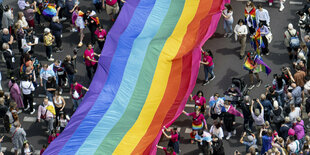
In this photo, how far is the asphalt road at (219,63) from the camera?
30750 millimetres

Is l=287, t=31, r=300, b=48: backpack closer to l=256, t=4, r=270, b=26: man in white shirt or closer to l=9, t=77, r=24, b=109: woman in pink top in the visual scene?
l=256, t=4, r=270, b=26: man in white shirt

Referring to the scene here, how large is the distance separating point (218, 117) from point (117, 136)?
4.78 meters

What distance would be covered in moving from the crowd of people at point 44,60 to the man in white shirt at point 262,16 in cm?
622

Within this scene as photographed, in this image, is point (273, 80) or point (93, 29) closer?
point (273, 80)

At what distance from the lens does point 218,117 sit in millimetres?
30891

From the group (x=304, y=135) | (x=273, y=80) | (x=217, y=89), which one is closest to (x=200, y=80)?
(x=217, y=89)

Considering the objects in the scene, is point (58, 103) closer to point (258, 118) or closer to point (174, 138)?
point (174, 138)

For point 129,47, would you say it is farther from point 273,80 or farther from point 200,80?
point 273,80

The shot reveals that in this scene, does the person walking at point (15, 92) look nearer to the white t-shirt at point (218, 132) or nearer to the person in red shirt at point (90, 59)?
the person in red shirt at point (90, 59)

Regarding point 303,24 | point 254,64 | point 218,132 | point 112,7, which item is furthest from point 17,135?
point 303,24

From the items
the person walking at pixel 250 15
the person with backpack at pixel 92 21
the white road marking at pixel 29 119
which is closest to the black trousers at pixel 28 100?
the white road marking at pixel 29 119

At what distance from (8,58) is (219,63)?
901 cm

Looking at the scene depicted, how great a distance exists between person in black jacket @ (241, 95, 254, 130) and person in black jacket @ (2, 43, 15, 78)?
1005 centimetres

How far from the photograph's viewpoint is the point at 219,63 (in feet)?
112
